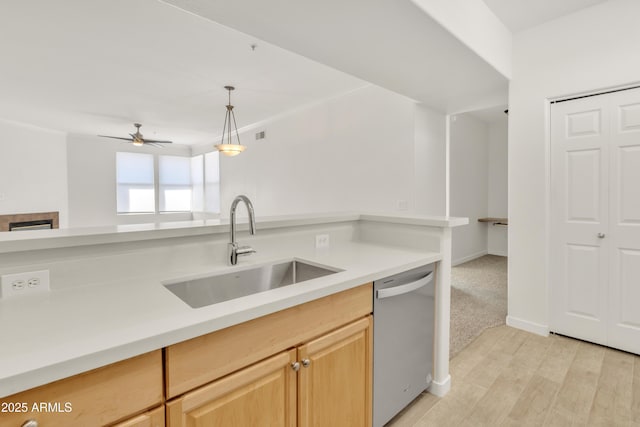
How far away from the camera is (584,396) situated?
1894mm

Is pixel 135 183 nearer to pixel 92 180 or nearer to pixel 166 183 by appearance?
pixel 166 183

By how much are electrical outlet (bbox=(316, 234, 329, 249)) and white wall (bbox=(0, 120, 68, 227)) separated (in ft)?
23.9

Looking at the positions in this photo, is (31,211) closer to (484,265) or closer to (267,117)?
(267,117)

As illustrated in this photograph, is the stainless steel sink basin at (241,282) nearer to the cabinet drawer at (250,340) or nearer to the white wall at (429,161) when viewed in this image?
the cabinet drawer at (250,340)

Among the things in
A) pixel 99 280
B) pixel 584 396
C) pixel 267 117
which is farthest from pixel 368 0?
pixel 267 117

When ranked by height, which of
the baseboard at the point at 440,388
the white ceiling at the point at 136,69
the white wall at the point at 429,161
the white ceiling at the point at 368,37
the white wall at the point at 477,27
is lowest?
the baseboard at the point at 440,388

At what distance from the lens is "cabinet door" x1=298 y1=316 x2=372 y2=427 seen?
122 cm

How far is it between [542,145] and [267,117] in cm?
481

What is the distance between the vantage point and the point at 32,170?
21.5ft

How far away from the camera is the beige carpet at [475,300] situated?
2789 mm

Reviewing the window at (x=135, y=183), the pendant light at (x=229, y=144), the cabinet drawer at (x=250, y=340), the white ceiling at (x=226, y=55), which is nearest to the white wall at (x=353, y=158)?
the white ceiling at (x=226, y=55)

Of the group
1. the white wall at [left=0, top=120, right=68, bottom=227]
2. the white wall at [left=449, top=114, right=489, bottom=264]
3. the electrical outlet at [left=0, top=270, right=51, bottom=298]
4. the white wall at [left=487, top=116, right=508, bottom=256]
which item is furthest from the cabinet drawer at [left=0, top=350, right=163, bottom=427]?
the white wall at [left=0, top=120, right=68, bottom=227]

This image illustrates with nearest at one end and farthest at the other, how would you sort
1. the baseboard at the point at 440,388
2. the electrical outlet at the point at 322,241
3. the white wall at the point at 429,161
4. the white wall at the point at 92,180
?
the baseboard at the point at 440,388, the electrical outlet at the point at 322,241, the white wall at the point at 429,161, the white wall at the point at 92,180

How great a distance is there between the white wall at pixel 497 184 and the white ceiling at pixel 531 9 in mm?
3863
